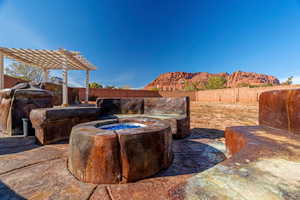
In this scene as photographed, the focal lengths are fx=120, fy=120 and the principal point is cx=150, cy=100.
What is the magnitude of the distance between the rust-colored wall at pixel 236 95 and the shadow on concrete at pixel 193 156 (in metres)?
14.9

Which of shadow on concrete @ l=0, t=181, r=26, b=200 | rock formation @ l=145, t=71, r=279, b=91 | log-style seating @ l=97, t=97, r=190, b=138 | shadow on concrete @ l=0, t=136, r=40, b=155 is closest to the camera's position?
shadow on concrete @ l=0, t=181, r=26, b=200

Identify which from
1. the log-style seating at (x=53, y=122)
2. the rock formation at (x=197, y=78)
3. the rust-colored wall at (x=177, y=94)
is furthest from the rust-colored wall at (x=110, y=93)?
the rock formation at (x=197, y=78)

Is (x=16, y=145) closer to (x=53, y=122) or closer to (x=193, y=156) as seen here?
(x=53, y=122)

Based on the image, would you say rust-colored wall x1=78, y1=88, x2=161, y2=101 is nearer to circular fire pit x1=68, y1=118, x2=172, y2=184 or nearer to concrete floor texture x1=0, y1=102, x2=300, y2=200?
concrete floor texture x1=0, y1=102, x2=300, y2=200

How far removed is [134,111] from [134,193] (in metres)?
3.00

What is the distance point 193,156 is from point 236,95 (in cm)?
1811

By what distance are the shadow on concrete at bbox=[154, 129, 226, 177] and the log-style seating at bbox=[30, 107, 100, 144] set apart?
2.36 m

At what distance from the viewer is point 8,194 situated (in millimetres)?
1136

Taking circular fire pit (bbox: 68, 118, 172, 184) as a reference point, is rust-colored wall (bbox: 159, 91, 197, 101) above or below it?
above

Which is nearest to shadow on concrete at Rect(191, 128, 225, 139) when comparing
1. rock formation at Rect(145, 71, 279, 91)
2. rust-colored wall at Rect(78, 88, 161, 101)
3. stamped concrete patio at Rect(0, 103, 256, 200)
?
stamped concrete patio at Rect(0, 103, 256, 200)

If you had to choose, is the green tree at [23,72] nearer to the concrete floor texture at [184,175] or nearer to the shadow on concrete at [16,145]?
the shadow on concrete at [16,145]

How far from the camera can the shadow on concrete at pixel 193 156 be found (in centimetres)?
160

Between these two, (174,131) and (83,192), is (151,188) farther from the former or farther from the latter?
(174,131)

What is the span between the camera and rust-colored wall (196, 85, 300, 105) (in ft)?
44.7
